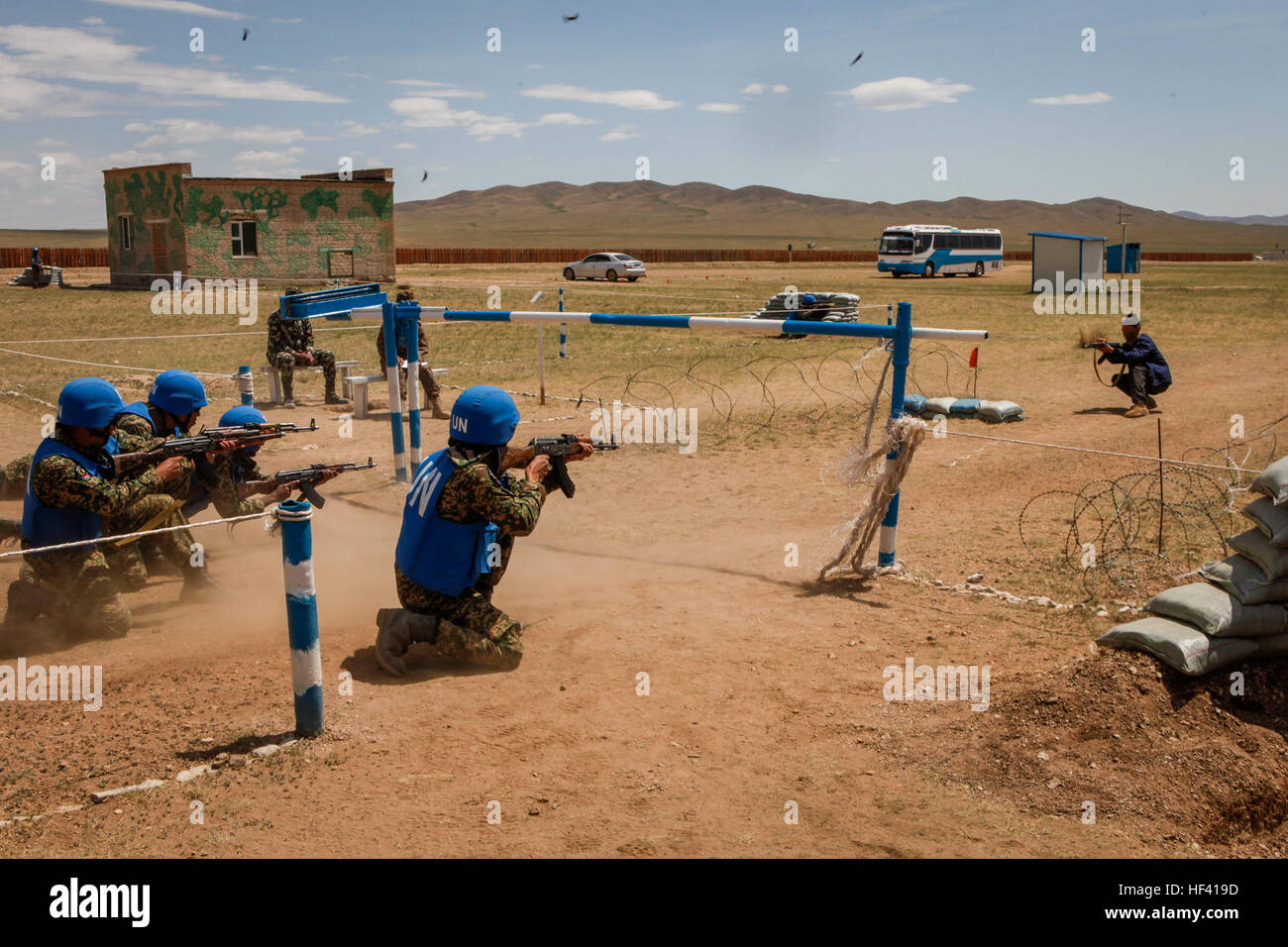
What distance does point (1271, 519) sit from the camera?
5.06 meters

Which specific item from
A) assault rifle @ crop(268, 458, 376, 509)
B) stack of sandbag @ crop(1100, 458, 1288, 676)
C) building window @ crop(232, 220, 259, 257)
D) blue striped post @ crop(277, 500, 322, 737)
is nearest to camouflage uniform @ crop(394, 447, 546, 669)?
blue striped post @ crop(277, 500, 322, 737)

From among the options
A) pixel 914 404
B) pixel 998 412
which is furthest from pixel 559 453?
pixel 998 412

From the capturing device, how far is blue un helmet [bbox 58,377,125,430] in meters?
Answer: 5.92

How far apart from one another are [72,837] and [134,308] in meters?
31.2

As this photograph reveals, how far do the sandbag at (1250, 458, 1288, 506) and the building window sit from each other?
39.7 meters

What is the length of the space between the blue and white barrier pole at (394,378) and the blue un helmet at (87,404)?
12.2 ft

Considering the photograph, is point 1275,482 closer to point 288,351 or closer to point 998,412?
point 998,412

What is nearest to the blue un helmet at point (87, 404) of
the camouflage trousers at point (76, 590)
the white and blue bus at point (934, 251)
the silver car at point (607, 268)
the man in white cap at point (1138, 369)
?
the camouflage trousers at point (76, 590)

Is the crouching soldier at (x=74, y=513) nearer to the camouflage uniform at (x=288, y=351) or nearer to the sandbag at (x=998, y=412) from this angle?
the camouflage uniform at (x=288, y=351)

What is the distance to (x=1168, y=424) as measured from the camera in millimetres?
12375

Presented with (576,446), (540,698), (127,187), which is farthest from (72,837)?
(127,187)

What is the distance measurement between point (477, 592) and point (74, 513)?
2.59 metres

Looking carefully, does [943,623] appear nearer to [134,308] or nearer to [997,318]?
[997,318]

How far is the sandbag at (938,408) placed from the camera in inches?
521
